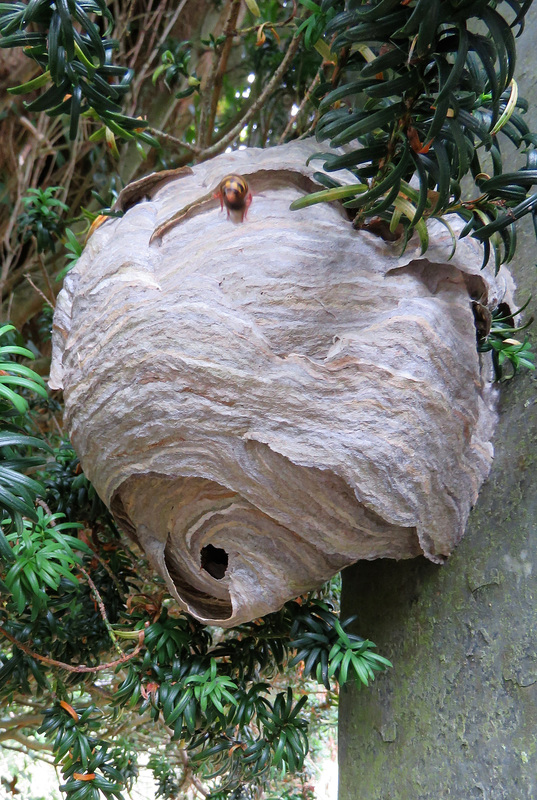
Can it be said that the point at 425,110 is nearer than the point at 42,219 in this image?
Yes

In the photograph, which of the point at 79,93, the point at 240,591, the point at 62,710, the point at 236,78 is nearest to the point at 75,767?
the point at 62,710

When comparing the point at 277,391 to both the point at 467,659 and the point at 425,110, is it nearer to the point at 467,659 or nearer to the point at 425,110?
the point at 425,110

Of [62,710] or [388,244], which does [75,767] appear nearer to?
[62,710]

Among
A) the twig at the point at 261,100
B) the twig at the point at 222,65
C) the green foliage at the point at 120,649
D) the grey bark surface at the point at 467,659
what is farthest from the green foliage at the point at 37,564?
the twig at the point at 222,65

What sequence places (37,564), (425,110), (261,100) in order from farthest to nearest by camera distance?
(261,100), (37,564), (425,110)

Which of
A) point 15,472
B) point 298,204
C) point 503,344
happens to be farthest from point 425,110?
point 15,472

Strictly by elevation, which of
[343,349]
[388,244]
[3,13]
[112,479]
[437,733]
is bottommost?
[437,733]

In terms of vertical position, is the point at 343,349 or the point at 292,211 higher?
the point at 292,211
